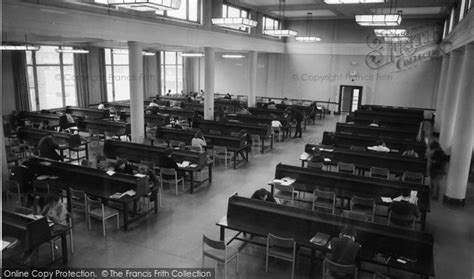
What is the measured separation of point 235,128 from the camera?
56.5ft

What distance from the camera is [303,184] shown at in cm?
1034

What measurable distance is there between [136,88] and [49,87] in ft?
28.2

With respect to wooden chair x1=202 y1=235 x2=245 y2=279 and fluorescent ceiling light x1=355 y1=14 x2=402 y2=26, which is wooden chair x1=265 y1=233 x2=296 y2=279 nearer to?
wooden chair x1=202 y1=235 x2=245 y2=279

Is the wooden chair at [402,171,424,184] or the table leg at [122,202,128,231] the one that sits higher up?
the wooden chair at [402,171,424,184]

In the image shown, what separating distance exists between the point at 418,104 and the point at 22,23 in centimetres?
2397

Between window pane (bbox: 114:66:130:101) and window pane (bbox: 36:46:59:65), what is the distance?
463 cm

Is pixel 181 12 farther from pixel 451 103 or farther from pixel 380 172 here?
pixel 451 103

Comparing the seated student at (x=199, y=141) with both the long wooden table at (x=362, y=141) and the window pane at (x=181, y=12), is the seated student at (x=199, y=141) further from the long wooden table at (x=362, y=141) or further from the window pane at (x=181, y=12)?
the window pane at (x=181, y=12)

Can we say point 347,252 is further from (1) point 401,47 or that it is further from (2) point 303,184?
(1) point 401,47

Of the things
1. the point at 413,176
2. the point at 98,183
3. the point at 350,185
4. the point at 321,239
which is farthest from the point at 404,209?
the point at 98,183

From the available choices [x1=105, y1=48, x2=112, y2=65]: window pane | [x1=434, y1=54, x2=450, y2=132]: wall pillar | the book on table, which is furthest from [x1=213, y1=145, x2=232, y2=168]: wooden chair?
[x1=105, y1=48, x2=112, y2=65]: window pane

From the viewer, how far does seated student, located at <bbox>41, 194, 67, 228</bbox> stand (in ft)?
25.0

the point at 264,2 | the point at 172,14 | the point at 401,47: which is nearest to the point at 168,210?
the point at 172,14

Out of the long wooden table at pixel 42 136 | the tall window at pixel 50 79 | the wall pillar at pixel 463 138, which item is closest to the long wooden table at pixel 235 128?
the long wooden table at pixel 42 136
